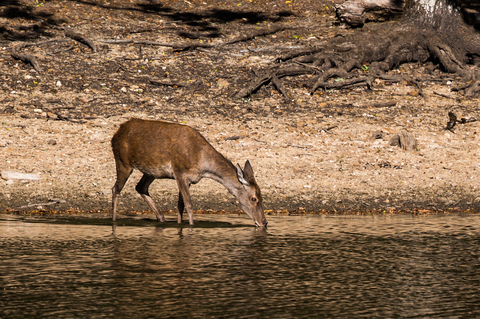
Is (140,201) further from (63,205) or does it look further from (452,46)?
(452,46)

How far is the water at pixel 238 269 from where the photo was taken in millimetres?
5973

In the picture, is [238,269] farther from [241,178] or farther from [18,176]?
[18,176]

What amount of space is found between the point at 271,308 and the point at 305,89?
1377 centimetres

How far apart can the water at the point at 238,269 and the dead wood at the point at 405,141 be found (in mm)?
4490

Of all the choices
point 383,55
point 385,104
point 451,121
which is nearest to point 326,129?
point 385,104

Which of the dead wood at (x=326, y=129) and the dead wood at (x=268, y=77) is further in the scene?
the dead wood at (x=268, y=77)

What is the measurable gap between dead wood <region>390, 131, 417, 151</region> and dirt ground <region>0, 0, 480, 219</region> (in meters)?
0.16

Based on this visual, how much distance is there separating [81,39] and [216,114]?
6104 mm

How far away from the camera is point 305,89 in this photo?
63.1 ft

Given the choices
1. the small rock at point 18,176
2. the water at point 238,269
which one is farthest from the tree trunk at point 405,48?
the water at point 238,269

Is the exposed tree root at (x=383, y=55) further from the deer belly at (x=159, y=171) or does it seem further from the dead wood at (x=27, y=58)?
the deer belly at (x=159, y=171)

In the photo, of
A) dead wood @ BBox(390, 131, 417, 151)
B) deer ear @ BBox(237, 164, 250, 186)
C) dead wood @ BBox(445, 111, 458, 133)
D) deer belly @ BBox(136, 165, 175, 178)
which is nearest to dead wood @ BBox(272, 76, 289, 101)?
dead wood @ BBox(390, 131, 417, 151)

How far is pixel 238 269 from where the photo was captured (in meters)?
7.53

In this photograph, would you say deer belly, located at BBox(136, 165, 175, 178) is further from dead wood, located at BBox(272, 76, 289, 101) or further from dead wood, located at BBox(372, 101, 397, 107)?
dead wood, located at BBox(372, 101, 397, 107)
